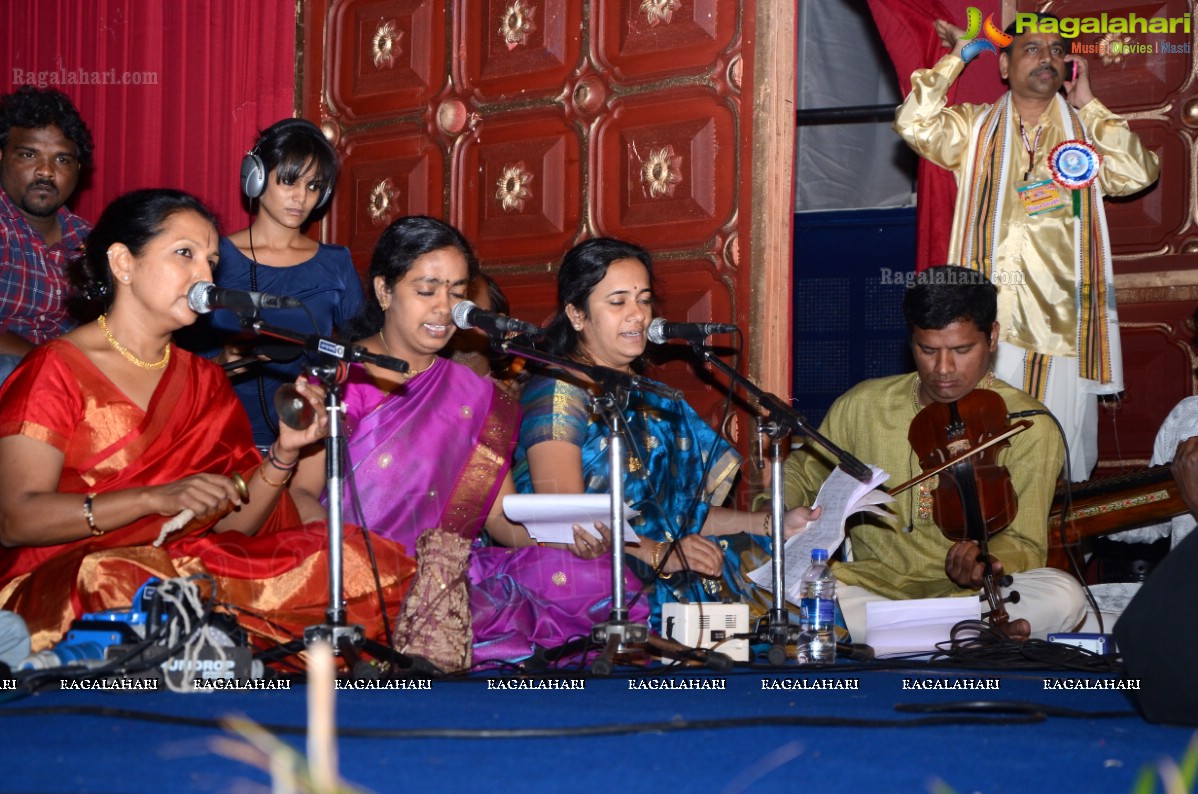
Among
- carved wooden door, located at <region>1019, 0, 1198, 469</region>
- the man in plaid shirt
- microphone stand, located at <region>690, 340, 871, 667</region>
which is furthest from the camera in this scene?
carved wooden door, located at <region>1019, 0, 1198, 469</region>

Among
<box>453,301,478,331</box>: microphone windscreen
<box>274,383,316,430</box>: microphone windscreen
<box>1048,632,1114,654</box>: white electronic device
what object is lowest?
<box>1048,632,1114,654</box>: white electronic device

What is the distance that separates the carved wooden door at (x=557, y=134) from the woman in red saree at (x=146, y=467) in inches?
70.5

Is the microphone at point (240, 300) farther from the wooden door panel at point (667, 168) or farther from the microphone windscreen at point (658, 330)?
the wooden door panel at point (667, 168)

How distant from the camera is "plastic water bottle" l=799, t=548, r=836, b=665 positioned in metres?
3.21

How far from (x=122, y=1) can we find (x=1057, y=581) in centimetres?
439

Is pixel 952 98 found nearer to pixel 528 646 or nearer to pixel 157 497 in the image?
pixel 528 646

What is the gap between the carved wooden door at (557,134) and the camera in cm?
443

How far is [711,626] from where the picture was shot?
319 centimetres

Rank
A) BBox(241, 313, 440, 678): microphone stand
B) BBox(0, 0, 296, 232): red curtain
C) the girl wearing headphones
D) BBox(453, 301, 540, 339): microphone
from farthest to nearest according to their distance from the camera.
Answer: BBox(0, 0, 296, 232): red curtain → the girl wearing headphones → BBox(453, 301, 540, 339): microphone → BBox(241, 313, 440, 678): microphone stand

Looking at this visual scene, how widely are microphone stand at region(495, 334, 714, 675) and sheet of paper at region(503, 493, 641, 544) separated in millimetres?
93

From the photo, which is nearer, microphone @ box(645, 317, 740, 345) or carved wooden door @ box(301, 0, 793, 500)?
microphone @ box(645, 317, 740, 345)

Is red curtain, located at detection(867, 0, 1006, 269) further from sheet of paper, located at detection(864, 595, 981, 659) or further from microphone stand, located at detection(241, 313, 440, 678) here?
microphone stand, located at detection(241, 313, 440, 678)

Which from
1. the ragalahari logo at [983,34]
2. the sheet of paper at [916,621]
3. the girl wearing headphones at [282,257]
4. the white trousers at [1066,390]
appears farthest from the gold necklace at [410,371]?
the ragalahari logo at [983,34]

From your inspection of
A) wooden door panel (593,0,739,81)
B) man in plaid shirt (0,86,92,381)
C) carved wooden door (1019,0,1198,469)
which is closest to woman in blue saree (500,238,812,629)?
wooden door panel (593,0,739,81)
